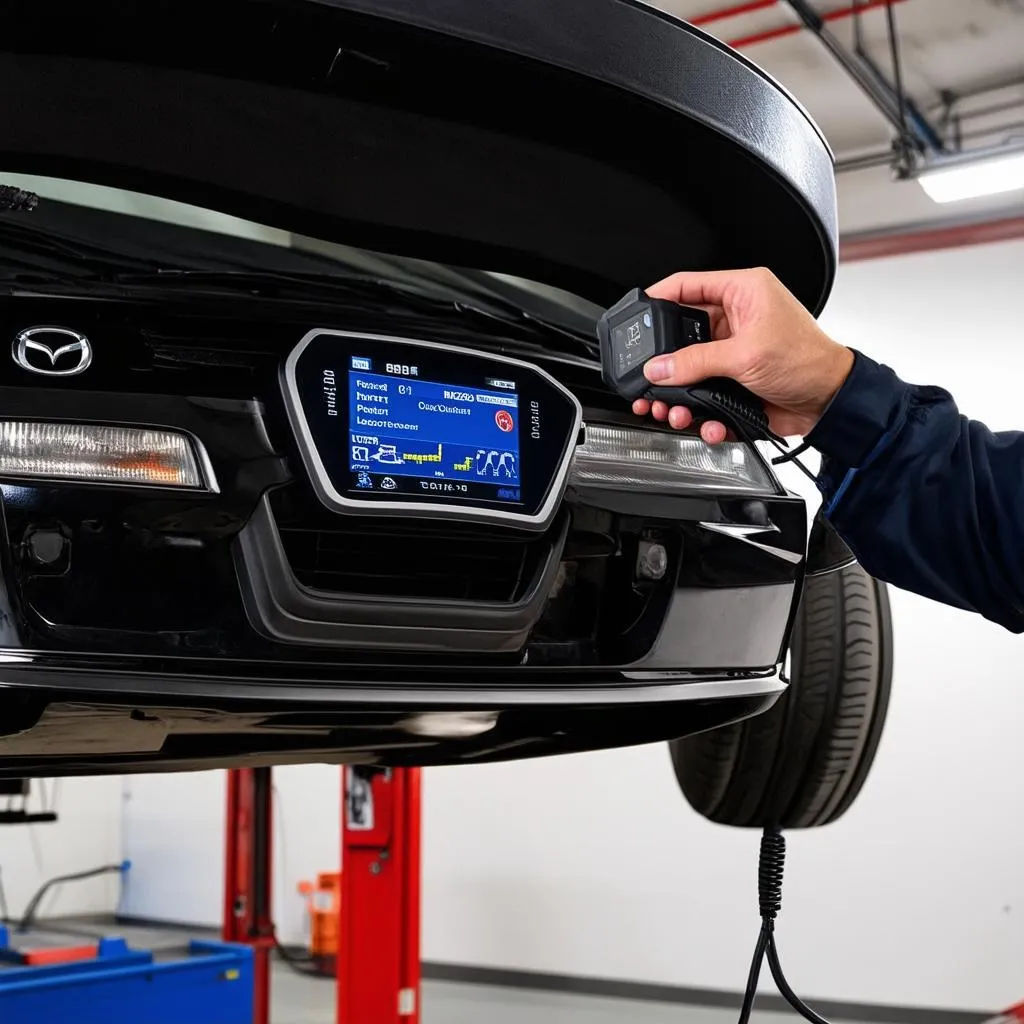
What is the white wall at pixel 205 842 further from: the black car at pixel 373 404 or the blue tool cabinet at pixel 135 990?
the black car at pixel 373 404

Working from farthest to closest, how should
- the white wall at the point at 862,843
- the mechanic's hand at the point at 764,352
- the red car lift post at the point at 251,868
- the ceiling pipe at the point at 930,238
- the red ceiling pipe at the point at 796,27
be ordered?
the ceiling pipe at the point at 930,238, the white wall at the point at 862,843, the red ceiling pipe at the point at 796,27, the red car lift post at the point at 251,868, the mechanic's hand at the point at 764,352

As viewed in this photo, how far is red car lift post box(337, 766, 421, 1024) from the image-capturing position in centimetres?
351

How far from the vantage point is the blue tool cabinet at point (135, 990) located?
125 inches

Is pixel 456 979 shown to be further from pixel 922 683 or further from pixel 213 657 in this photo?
pixel 213 657

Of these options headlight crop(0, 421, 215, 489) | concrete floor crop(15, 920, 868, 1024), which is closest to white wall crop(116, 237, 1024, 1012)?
concrete floor crop(15, 920, 868, 1024)

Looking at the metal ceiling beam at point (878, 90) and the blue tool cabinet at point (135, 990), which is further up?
the metal ceiling beam at point (878, 90)

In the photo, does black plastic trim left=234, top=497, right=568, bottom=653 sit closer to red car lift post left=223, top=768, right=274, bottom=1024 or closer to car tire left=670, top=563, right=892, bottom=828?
car tire left=670, top=563, right=892, bottom=828

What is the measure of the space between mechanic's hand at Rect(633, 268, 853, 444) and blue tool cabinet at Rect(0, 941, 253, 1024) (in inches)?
109

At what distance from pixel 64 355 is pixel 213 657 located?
0.31 meters

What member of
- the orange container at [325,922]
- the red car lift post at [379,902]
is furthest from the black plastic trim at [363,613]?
the orange container at [325,922]

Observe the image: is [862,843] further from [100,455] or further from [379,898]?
[100,455]

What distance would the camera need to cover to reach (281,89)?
49.3 inches

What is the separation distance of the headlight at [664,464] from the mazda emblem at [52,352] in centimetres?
51

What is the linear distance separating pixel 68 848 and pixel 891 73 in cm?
672
